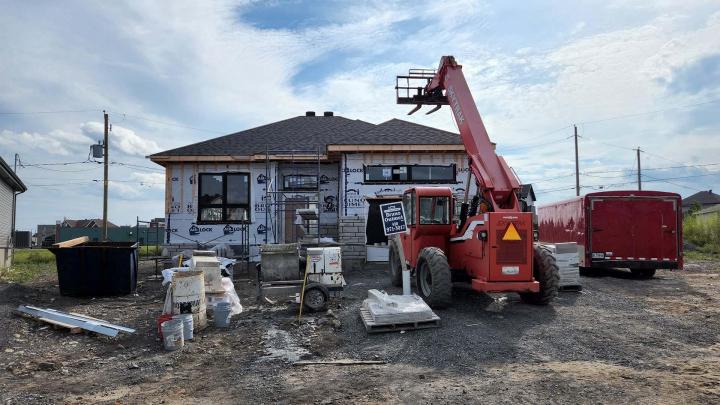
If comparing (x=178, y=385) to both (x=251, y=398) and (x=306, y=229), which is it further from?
(x=306, y=229)

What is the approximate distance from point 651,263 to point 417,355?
11481 millimetres

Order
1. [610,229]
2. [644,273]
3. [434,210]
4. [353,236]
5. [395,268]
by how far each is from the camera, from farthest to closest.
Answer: [353,236] → [644,273] → [610,229] → [395,268] → [434,210]

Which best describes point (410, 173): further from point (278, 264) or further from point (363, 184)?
point (278, 264)

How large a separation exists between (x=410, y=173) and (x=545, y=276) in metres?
9.00

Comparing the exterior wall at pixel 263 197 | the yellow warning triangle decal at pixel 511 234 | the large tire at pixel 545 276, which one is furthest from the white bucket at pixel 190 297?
the exterior wall at pixel 263 197

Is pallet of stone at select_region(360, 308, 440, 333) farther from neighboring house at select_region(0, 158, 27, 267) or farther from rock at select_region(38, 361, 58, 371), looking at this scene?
neighboring house at select_region(0, 158, 27, 267)

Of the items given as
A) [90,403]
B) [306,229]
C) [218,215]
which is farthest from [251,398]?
[218,215]

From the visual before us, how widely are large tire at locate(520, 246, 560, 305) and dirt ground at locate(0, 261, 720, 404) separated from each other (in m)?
0.26

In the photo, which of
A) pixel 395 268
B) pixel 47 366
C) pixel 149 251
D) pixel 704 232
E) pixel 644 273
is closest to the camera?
pixel 47 366

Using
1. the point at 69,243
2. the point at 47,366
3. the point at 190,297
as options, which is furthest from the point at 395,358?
the point at 69,243

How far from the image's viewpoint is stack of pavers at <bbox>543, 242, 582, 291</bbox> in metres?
11.3

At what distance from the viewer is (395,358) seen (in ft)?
20.6

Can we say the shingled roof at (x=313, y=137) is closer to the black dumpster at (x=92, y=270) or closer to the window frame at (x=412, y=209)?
the black dumpster at (x=92, y=270)

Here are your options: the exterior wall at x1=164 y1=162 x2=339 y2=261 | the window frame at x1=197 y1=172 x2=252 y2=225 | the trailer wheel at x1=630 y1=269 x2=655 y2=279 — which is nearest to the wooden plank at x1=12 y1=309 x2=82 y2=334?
the exterior wall at x1=164 y1=162 x2=339 y2=261
